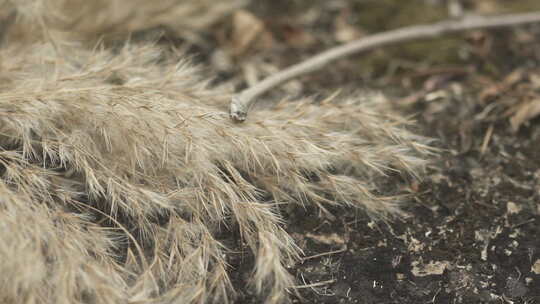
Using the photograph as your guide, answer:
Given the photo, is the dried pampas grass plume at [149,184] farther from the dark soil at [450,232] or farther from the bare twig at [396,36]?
the bare twig at [396,36]

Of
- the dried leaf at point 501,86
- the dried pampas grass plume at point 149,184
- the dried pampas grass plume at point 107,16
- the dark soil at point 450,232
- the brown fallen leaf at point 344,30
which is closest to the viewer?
the dried pampas grass plume at point 149,184

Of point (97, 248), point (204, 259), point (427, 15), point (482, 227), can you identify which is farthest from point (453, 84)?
point (97, 248)

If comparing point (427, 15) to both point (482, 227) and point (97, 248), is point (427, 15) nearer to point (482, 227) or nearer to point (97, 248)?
point (482, 227)

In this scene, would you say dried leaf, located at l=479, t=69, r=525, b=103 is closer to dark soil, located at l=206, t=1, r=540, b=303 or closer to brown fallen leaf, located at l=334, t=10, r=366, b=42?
dark soil, located at l=206, t=1, r=540, b=303

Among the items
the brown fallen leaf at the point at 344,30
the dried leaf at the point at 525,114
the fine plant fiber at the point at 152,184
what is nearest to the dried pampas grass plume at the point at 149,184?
the fine plant fiber at the point at 152,184

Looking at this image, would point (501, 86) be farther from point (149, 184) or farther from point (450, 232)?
point (149, 184)

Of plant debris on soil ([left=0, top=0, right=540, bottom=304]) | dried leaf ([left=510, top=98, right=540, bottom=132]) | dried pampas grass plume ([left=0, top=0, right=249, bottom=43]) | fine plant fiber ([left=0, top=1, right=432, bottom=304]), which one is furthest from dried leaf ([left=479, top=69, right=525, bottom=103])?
dried pampas grass plume ([left=0, top=0, right=249, bottom=43])

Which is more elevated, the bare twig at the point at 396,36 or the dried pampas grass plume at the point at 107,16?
the dried pampas grass plume at the point at 107,16

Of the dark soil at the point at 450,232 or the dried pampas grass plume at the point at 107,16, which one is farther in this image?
the dried pampas grass plume at the point at 107,16
